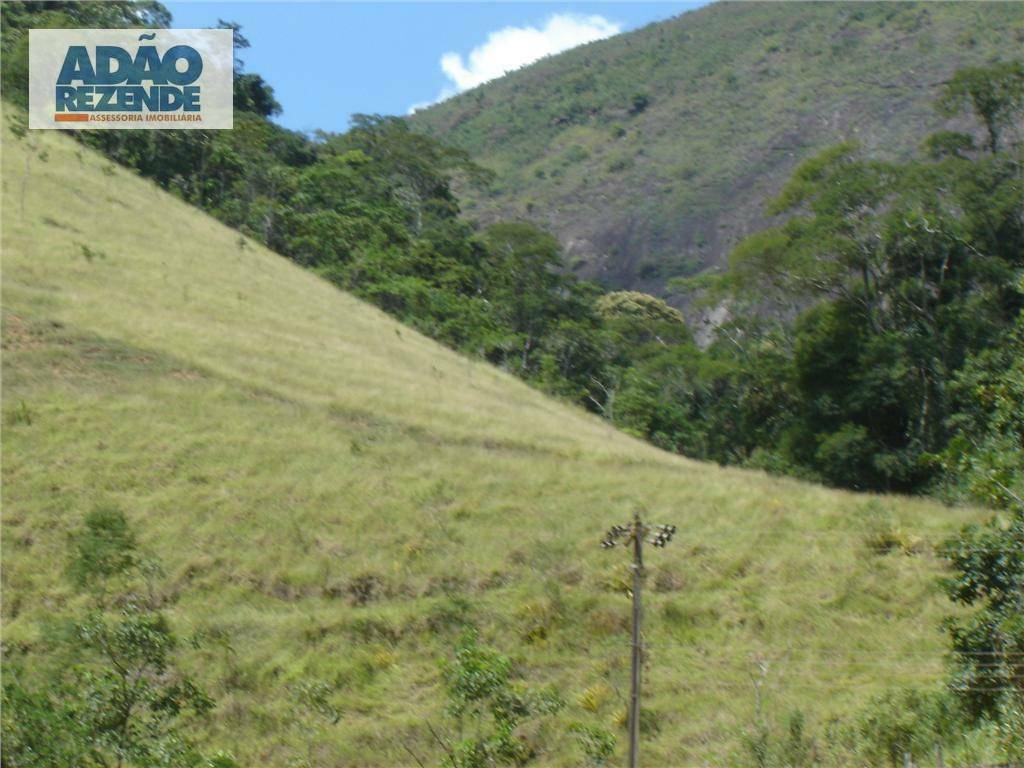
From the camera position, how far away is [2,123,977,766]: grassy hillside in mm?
17406

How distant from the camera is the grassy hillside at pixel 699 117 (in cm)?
9925

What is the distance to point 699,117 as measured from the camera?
399 feet

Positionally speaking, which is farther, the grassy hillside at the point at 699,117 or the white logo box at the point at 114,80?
the grassy hillside at the point at 699,117

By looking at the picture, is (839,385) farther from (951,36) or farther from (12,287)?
(951,36)

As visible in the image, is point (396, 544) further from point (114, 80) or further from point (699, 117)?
point (699, 117)

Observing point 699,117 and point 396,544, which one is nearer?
point 396,544

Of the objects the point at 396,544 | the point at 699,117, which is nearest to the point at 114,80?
the point at 396,544

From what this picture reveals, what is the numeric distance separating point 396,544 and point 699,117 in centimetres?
10729

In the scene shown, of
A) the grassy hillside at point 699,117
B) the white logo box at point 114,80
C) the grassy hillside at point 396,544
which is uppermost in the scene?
the grassy hillside at point 699,117

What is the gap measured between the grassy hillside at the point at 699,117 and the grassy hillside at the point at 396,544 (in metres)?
66.2

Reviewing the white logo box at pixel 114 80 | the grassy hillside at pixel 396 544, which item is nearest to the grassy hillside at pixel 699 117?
the white logo box at pixel 114 80

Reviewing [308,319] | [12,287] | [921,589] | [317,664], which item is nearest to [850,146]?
[308,319]

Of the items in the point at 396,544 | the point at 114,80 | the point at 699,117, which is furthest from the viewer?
the point at 699,117

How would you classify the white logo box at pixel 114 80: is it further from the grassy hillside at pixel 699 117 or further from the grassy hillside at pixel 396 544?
the grassy hillside at pixel 699 117
